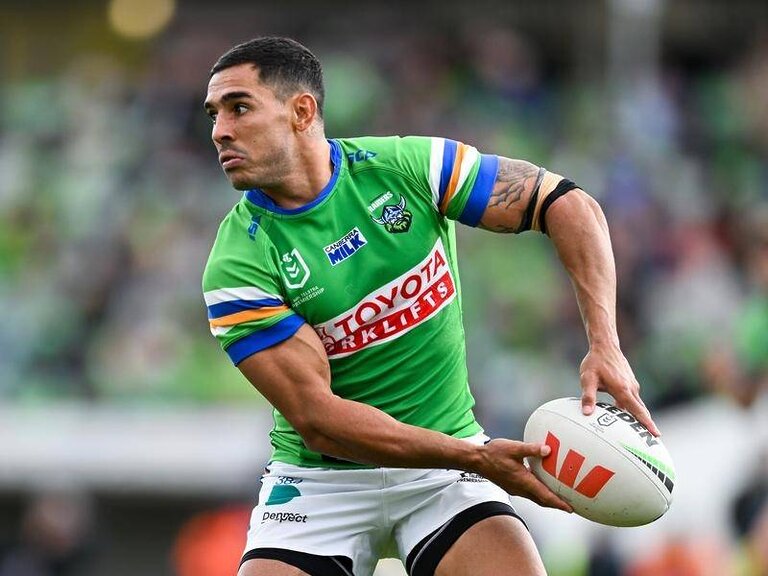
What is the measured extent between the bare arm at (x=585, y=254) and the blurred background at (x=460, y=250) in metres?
3.99

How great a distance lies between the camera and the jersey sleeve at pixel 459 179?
5449mm

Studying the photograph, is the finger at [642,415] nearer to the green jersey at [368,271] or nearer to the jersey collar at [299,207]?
the green jersey at [368,271]

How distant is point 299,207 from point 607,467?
1553mm

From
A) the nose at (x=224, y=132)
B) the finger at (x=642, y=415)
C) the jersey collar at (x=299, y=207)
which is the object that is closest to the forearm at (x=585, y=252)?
the finger at (x=642, y=415)

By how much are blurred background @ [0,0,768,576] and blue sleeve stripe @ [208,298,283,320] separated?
4615 millimetres

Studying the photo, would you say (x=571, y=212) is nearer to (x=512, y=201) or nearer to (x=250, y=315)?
(x=512, y=201)

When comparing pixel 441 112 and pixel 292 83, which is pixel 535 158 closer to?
pixel 441 112

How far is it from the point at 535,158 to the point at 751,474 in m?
6.88

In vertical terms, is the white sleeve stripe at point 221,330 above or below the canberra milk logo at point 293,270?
below

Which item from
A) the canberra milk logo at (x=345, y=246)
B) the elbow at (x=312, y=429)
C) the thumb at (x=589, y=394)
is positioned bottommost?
the elbow at (x=312, y=429)

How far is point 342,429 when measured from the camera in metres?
5.13

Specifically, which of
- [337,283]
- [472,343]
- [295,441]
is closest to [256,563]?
[295,441]

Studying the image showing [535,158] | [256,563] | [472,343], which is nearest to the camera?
[256,563]

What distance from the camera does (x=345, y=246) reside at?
5.48 meters
